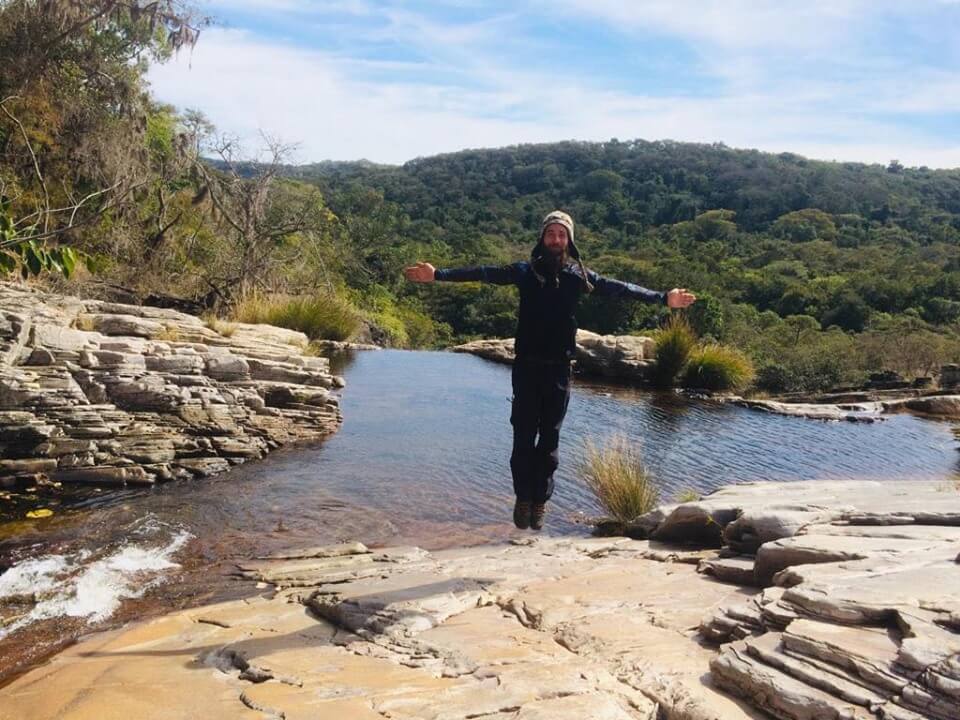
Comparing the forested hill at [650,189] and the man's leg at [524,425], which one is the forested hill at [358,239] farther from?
the man's leg at [524,425]

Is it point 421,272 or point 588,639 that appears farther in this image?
point 421,272

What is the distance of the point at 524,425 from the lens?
434 centimetres

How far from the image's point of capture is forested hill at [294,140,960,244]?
56.2 metres

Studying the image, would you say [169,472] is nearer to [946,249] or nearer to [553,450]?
[553,450]

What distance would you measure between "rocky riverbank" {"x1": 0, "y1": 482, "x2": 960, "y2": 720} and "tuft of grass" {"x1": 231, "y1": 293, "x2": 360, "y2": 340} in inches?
385

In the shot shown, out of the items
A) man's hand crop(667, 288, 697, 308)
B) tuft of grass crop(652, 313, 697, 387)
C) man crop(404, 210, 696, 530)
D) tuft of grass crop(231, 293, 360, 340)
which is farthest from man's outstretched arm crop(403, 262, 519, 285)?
tuft of grass crop(652, 313, 697, 387)

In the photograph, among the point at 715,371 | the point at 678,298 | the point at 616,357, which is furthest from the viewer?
the point at 616,357

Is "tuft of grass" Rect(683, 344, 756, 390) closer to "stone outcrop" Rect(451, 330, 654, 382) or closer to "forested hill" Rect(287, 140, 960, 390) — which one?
"stone outcrop" Rect(451, 330, 654, 382)

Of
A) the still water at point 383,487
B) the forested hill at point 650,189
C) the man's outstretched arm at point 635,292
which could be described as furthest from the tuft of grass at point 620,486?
the forested hill at point 650,189

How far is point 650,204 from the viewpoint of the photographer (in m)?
61.2

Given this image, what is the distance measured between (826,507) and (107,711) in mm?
3954

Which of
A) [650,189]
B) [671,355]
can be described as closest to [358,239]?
[671,355]

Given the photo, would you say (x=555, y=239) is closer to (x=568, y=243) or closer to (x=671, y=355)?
(x=568, y=243)

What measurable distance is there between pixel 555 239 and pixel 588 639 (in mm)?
2019
